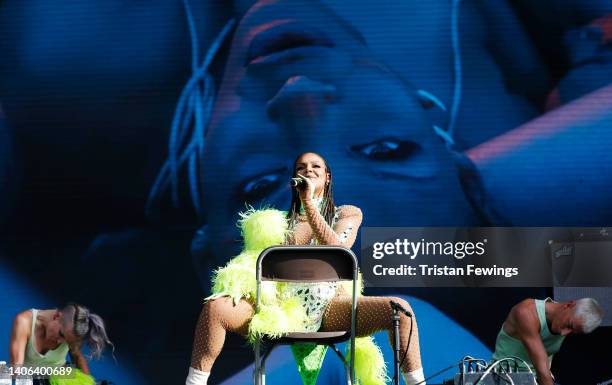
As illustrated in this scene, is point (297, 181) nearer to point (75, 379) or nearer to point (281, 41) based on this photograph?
point (281, 41)

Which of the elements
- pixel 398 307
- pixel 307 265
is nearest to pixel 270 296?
pixel 307 265

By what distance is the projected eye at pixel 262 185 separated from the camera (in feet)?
20.6

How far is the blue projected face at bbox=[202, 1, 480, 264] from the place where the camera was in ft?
20.4

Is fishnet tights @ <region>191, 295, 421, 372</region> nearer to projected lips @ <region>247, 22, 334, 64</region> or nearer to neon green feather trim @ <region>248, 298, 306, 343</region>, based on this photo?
neon green feather trim @ <region>248, 298, 306, 343</region>

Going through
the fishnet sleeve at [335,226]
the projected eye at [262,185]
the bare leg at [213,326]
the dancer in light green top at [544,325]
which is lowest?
the dancer in light green top at [544,325]

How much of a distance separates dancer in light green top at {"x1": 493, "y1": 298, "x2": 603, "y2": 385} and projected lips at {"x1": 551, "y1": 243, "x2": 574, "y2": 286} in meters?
0.19

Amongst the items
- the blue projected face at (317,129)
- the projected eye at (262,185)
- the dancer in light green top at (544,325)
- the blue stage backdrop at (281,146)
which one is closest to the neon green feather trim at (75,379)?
the blue stage backdrop at (281,146)

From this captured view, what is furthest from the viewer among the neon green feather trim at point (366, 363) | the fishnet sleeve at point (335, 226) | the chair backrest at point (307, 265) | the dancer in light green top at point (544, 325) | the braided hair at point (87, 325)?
the braided hair at point (87, 325)

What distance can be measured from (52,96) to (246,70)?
130 centimetres

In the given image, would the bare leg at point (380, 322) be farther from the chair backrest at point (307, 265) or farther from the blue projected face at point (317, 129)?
the blue projected face at point (317, 129)

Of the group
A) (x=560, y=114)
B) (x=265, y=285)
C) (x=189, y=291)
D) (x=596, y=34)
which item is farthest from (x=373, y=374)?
(x=596, y=34)

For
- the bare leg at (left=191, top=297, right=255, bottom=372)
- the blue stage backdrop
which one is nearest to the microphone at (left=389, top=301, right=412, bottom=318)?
the bare leg at (left=191, top=297, right=255, bottom=372)

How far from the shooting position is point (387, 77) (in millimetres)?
6289

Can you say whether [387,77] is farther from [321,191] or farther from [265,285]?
[265,285]
